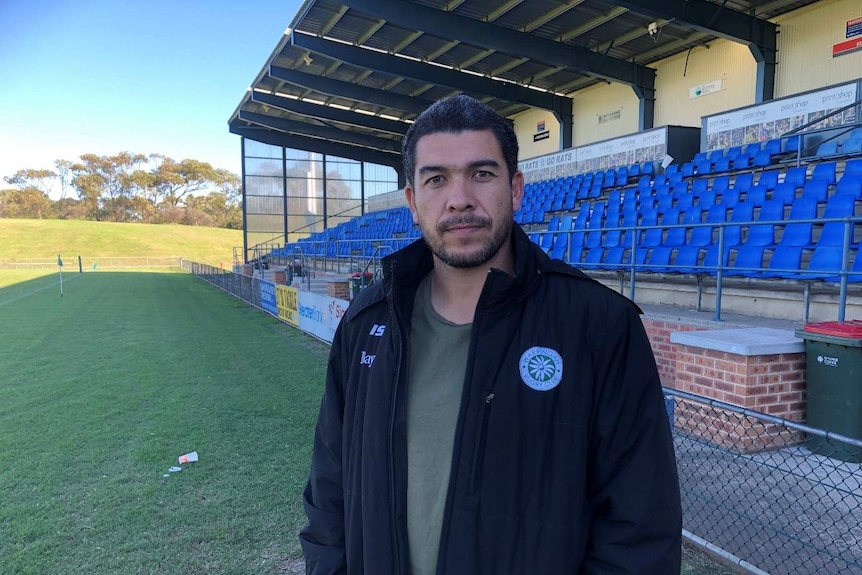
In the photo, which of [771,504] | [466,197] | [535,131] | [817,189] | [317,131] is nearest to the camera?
[466,197]

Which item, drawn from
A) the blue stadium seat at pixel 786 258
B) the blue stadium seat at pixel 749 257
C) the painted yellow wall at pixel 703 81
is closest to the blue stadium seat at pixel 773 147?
the painted yellow wall at pixel 703 81

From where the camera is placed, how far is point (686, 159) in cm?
1462

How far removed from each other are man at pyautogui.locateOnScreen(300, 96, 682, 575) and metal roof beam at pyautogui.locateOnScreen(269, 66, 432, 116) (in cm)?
2325

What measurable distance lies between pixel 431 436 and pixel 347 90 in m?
23.9

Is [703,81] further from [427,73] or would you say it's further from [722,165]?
[427,73]

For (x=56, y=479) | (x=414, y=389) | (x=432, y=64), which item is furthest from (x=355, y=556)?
(x=432, y=64)

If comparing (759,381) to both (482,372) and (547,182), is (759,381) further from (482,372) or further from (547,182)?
(547,182)

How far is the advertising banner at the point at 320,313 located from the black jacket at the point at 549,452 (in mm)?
7827

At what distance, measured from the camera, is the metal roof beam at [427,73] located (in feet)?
61.2

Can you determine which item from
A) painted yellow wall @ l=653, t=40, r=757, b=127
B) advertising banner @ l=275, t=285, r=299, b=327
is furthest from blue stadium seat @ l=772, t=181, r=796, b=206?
advertising banner @ l=275, t=285, r=299, b=327

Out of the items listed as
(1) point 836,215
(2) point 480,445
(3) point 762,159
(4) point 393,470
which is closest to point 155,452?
(4) point 393,470

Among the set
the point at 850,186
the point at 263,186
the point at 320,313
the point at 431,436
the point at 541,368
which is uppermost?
the point at 263,186

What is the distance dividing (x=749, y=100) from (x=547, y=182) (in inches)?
236

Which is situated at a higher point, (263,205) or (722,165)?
(263,205)
